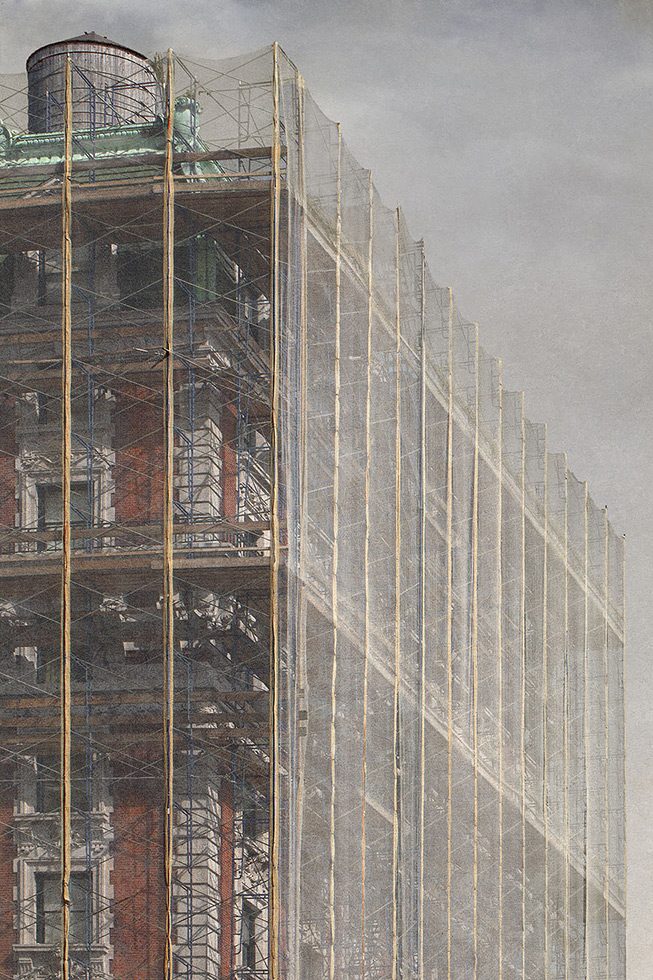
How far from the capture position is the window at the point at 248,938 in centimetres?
3438

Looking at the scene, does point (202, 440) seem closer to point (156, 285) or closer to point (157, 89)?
point (156, 285)

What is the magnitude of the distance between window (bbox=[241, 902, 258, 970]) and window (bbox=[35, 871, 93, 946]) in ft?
10.7

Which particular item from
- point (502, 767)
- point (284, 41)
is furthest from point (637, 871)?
point (284, 41)

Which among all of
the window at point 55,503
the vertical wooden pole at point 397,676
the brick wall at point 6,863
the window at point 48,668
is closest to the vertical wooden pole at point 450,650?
the vertical wooden pole at point 397,676

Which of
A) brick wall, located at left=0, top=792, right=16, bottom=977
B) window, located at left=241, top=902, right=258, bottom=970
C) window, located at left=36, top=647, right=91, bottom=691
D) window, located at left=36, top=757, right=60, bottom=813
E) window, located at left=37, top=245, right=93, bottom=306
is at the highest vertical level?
window, located at left=37, top=245, right=93, bottom=306

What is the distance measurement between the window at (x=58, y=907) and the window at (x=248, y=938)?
3257mm

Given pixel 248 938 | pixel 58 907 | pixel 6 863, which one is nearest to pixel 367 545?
pixel 248 938

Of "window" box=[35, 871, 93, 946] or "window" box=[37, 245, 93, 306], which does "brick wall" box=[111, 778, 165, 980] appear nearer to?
"window" box=[35, 871, 93, 946]

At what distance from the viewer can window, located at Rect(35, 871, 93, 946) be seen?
1281 inches

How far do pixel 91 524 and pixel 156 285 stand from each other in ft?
16.8

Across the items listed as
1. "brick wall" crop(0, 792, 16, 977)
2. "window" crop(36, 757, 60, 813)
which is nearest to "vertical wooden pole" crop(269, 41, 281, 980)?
"window" crop(36, 757, 60, 813)

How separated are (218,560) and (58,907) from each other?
7416mm

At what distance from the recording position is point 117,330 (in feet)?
112

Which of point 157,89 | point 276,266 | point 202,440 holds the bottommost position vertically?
point 202,440
